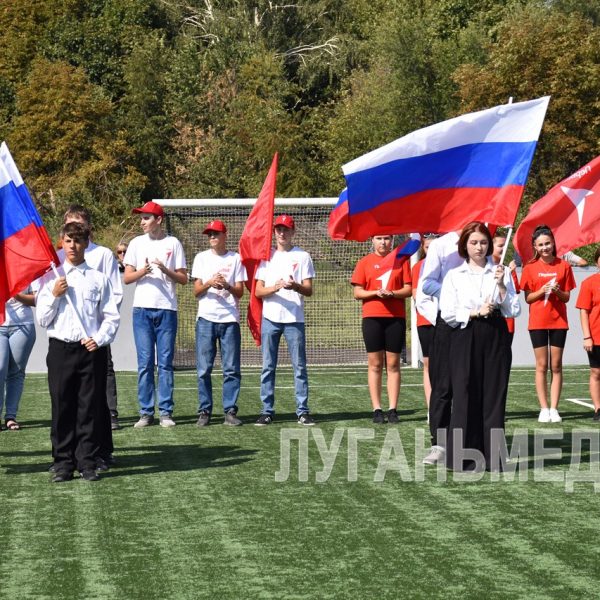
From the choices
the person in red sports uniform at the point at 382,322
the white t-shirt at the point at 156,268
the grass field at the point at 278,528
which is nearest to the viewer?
the grass field at the point at 278,528

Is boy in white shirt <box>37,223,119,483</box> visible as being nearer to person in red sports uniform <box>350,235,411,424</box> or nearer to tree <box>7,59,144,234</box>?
person in red sports uniform <box>350,235,411,424</box>

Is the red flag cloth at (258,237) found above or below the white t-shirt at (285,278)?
above

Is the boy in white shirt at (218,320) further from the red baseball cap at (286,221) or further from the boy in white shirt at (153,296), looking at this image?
the red baseball cap at (286,221)

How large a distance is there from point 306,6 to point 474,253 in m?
48.6

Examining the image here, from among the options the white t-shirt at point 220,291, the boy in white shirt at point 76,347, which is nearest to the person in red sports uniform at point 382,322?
the white t-shirt at point 220,291

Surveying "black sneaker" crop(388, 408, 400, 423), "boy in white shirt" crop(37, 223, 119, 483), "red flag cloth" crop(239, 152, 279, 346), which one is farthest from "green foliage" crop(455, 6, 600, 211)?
"boy in white shirt" crop(37, 223, 119, 483)

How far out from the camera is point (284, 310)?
495 inches

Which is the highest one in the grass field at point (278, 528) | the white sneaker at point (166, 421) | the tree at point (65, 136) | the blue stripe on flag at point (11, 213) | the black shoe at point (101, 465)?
the tree at point (65, 136)

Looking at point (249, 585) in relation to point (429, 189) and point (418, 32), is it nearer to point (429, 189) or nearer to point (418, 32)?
point (429, 189)

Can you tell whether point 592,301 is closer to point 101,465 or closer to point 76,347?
point 101,465

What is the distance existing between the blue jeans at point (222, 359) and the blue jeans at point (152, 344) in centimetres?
28

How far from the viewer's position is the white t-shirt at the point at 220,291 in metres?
12.6

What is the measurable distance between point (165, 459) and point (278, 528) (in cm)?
287

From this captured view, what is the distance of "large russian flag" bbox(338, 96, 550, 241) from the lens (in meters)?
9.67
